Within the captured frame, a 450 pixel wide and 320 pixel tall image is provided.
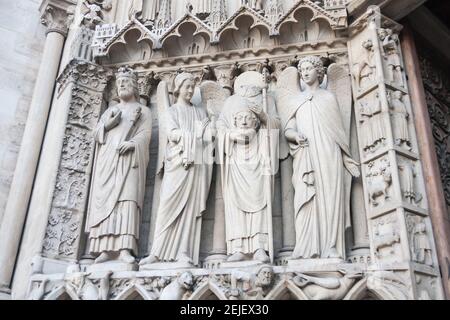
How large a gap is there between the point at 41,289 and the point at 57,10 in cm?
459

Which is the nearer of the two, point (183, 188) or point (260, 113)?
point (183, 188)

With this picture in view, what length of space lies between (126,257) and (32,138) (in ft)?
8.46

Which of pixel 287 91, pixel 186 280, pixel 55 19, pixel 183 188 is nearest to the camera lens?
pixel 186 280

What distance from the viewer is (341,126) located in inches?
234

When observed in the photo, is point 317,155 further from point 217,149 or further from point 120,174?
point 120,174

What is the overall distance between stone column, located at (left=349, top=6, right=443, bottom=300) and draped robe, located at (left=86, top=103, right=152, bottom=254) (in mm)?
2524

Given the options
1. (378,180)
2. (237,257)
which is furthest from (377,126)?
(237,257)

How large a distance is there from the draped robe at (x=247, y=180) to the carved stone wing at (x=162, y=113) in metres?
0.72

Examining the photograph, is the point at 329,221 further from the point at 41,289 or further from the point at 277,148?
the point at 41,289

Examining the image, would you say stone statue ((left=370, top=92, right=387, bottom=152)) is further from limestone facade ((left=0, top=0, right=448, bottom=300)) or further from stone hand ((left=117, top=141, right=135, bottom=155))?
stone hand ((left=117, top=141, right=135, bottom=155))

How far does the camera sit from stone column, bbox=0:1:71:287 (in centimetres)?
647

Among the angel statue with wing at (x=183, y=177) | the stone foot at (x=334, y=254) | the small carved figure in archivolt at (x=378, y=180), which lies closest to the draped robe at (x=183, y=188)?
the angel statue with wing at (x=183, y=177)

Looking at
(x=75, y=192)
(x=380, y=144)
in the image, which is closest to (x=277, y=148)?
(x=380, y=144)

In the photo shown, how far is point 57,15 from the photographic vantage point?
26.6 ft
